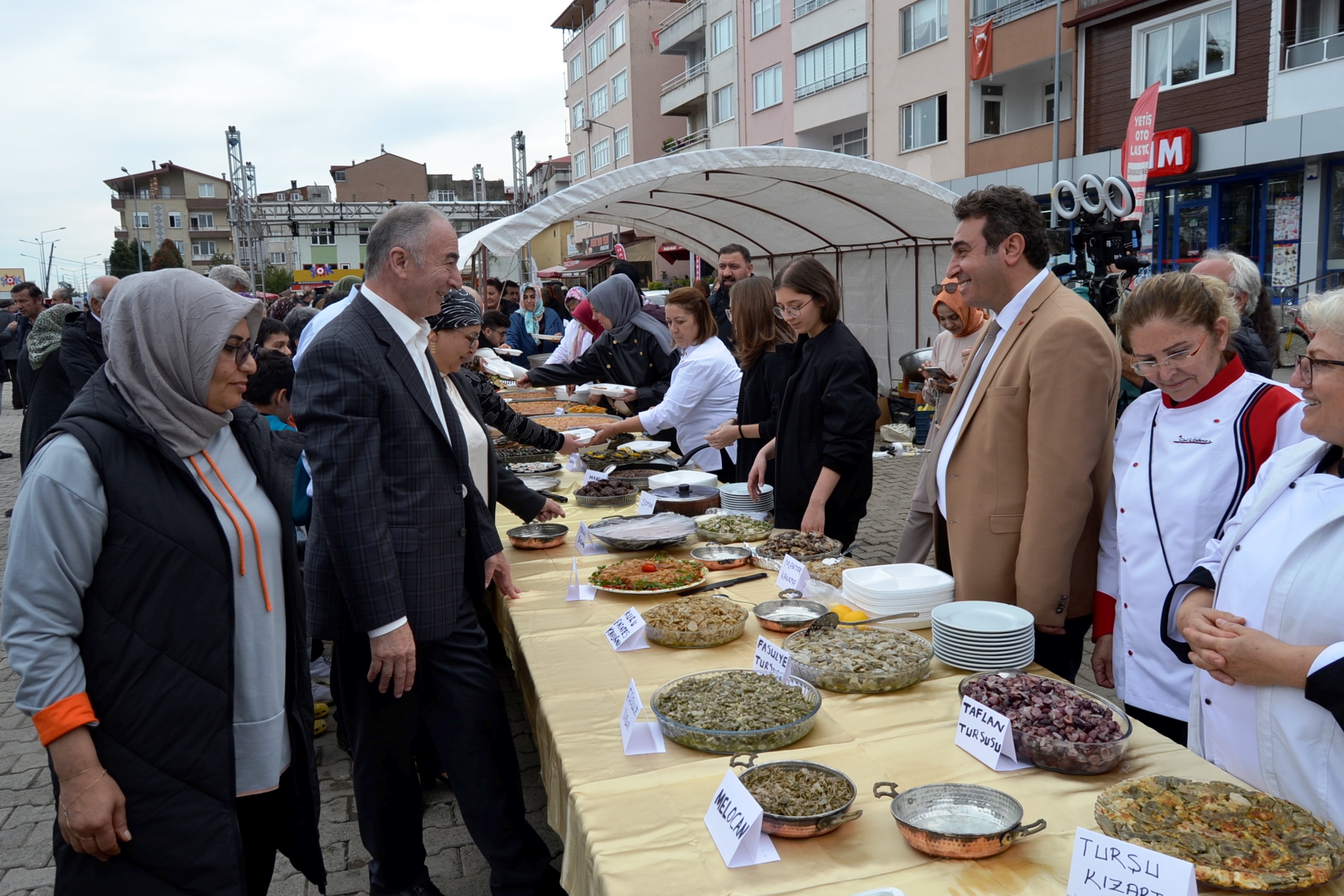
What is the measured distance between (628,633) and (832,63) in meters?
24.1

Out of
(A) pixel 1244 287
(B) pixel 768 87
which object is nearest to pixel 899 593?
(A) pixel 1244 287

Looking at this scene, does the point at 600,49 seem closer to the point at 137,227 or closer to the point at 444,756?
the point at 137,227

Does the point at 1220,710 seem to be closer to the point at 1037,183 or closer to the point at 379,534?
the point at 379,534

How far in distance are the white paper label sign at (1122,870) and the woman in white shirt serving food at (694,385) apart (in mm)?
3626

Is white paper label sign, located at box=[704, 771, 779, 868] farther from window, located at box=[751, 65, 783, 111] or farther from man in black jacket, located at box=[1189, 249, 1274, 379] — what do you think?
window, located at box=[751, 65, 783, 111]

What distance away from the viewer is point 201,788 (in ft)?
5.82

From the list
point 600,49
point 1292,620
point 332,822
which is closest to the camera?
point 1292,620

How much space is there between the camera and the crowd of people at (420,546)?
161 cm

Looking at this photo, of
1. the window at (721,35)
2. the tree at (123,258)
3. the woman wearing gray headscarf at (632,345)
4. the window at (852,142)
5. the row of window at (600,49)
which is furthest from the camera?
the tree at (123,258)

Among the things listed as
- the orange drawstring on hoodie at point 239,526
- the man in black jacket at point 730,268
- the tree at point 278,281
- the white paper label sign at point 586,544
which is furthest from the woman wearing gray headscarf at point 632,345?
the tree at point 278,281

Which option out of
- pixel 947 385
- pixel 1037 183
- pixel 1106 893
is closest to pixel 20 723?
pixel 1106 893

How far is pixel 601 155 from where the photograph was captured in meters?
44.2

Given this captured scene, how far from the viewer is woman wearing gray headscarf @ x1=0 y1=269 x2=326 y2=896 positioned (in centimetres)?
160

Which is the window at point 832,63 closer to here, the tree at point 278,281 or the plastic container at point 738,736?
the plastic container at point 738,736
